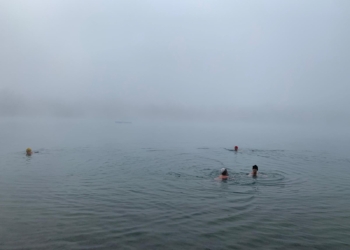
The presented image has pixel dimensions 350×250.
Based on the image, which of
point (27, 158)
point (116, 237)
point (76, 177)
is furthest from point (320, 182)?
point (27, 158)

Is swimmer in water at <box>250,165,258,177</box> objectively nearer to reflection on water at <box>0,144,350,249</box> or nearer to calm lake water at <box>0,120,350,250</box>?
reflection on water at <box>0,144,350,249</box>

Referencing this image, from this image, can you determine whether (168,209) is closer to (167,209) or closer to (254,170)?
(167,209)

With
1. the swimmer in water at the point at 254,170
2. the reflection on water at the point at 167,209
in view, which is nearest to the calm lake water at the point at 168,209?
the reflection on water at the point at 167,209

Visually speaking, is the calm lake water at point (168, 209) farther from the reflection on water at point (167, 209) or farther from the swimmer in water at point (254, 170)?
the swimmer in water at point (254, 170)

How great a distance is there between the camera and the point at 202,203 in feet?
42.8

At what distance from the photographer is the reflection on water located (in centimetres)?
877

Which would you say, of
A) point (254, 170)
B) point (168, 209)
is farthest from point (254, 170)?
point (168, 209)

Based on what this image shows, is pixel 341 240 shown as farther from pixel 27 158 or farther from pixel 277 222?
pixel 27 158

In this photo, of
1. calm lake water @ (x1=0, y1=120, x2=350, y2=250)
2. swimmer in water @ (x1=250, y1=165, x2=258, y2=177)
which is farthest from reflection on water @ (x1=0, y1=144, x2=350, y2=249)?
swimmer in water @ (x1=250, y1=165, x2=258, y2=177)

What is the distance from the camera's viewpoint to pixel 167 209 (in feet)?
39.5

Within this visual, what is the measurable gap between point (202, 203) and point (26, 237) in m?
7.55

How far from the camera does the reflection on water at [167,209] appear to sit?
345 inches

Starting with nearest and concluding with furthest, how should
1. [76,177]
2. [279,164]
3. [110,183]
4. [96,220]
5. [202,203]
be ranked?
[96,220]
[202,203]
[110,183]
[76,177]
[279,164]

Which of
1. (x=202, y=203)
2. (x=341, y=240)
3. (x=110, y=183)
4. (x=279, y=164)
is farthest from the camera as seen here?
(x=279, y=164)
